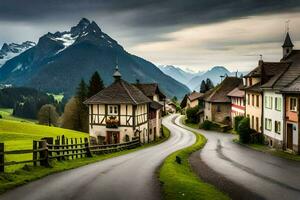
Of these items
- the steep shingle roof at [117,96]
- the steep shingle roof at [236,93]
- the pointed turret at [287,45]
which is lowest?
the steep shingle roof at [117,96]

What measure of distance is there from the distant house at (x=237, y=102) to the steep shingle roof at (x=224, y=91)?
2134 mm

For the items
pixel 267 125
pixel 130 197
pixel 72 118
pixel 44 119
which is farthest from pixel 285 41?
pixel 44 119

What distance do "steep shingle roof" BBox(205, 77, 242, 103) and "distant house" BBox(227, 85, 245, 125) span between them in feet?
7.00

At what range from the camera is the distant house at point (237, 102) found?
242ft

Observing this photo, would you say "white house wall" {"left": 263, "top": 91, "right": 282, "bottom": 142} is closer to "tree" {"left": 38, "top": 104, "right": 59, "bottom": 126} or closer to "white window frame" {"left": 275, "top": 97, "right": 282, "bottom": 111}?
"white window frame" {"left": 275, "top": 97, "right": 282, "bottom": 111}

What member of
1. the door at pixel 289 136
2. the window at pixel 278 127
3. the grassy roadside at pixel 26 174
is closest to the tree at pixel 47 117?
the window at pixel 278 127

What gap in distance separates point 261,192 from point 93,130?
130ft

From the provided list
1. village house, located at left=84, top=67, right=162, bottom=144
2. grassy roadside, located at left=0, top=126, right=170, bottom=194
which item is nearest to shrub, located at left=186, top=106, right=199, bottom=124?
village house, located at left=84, top=67, right=162, bottom=144

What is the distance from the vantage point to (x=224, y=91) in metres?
88.8

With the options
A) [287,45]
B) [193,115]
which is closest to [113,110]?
[287,45]

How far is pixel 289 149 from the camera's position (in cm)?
4162

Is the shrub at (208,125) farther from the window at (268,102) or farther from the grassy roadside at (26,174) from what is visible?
the grassy roadside at (26,174)

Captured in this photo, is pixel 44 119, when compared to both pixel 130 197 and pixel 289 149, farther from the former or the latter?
pixel 130 197

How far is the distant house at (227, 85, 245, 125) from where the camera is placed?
242 ft
